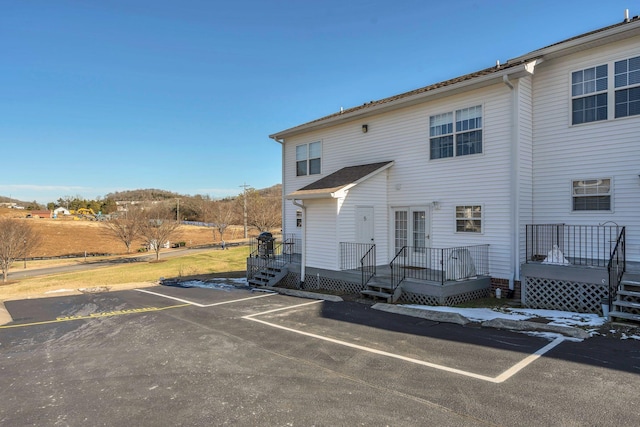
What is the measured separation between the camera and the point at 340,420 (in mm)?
3885

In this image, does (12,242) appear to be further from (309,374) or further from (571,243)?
(571,243)

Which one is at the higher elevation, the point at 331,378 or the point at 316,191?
the point at 316,191

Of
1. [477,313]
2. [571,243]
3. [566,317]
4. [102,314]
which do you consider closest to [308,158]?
[102,314]

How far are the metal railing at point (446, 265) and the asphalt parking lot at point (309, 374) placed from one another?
7.02 ft

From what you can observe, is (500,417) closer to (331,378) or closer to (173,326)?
(331,378)

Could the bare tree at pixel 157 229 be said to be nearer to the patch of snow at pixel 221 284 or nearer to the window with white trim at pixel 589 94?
the patch of snow at pixel 221 284

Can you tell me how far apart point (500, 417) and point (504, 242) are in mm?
7166

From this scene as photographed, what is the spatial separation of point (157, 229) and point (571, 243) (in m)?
32.9

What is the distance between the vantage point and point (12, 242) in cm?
2647

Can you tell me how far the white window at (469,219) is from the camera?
424 inches

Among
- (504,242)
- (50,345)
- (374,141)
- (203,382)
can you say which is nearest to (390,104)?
(374,141)

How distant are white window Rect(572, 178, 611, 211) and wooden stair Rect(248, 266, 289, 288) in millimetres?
9460

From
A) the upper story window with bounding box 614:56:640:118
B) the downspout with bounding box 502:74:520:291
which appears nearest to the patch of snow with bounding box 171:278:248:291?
the downspout with bounding box 502:74:520:291

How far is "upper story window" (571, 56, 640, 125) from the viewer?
8.74 metres
